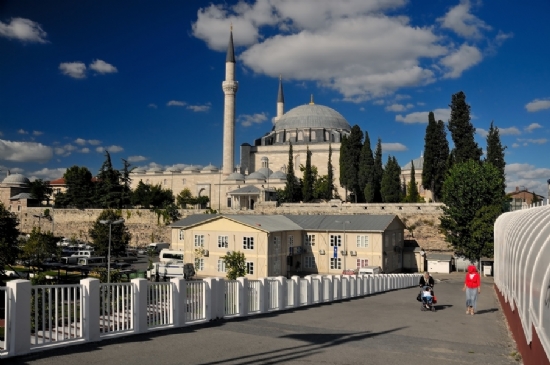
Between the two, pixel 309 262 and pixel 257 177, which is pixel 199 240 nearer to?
pixel 309 262

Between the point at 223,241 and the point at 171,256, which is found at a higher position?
the point at 223,241

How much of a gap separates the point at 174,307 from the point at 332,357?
3.28 m

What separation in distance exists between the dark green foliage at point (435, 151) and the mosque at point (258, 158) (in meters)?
22.3

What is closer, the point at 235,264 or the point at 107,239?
the point at 235,264

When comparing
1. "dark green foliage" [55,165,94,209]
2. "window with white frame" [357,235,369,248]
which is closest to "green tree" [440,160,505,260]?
"window with white frame" [357,235,369,248]

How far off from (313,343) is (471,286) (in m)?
6.43

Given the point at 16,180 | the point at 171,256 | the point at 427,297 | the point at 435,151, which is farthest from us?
the point at 16,180

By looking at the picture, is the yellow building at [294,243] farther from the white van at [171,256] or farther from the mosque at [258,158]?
the mosque at [258,158]

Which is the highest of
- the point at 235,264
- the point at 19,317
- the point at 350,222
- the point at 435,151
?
the point at 435,151

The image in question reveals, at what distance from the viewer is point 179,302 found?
378 inches

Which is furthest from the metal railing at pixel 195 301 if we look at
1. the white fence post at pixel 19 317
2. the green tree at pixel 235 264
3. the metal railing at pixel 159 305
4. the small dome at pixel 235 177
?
the small dome at pixel 235 177

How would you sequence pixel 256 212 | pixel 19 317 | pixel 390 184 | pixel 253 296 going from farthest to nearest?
1. pixel 256 212
2. pixel 390 184
3. pixel 253 296
4. pixel 19 317

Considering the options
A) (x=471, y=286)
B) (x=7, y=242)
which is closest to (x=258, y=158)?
(x=7, y=242)

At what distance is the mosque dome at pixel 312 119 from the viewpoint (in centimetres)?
8550
